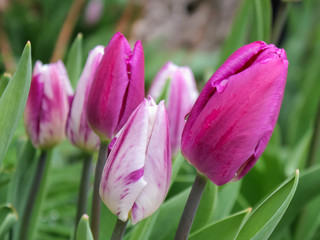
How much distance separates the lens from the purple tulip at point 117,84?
439 mm

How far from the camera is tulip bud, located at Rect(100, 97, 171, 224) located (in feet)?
1.27

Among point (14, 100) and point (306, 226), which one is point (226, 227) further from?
point (306, 226)

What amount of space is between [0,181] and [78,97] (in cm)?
27

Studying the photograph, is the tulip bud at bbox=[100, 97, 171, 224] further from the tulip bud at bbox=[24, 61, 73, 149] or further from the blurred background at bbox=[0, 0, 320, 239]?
the blurred background at bbox=[0, 0, 320, 239]

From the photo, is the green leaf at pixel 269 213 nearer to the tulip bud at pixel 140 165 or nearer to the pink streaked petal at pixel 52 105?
the tulip bud at pixel 140 165

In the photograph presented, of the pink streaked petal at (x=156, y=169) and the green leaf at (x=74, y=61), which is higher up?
the green leaf at (x=74, y=61)

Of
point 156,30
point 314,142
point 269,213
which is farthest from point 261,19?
point 156,30

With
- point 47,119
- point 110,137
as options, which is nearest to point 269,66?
point 110,137

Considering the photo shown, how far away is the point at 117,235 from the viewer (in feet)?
1.38

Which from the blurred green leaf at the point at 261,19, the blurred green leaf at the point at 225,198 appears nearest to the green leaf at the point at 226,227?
the blurred green leaf at the point at 225,198

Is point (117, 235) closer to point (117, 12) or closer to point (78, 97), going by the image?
point (78, 97)

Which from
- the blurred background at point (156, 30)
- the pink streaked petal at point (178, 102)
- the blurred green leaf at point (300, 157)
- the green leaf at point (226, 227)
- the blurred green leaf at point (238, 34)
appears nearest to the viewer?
the green leaf at point (226, 227)

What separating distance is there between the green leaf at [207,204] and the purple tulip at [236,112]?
0.16 metres

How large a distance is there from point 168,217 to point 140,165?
0.24m
